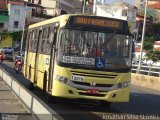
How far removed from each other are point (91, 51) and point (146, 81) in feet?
59.8

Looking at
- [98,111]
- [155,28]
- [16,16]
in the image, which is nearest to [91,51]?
[98,111]

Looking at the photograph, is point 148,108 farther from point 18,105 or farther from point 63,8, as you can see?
point 63,8

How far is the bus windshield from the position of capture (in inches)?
589

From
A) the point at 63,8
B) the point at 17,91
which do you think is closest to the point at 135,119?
the point at 17,91

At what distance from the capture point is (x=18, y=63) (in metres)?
36.6

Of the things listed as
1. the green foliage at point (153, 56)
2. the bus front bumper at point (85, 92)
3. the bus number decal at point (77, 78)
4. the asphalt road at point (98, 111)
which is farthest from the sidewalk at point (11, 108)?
the green foliage at point (153, 56)

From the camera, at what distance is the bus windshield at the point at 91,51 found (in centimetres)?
1497

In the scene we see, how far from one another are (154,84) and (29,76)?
11907 millimetres

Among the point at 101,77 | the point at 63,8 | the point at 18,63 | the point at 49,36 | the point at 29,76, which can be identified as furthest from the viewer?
the point at 63,8

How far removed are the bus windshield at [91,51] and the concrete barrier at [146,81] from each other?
15849 mm

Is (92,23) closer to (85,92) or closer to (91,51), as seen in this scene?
(91,51)

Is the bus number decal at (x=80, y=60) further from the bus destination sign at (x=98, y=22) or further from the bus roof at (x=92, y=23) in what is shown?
the bus destination sign at (x=98, y=22)

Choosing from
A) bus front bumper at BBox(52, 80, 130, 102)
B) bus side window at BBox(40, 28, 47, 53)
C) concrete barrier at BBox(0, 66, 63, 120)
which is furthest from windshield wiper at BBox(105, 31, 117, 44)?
bus side window at BBox(40, 28, 47, 53)

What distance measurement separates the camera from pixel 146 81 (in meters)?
32.8
